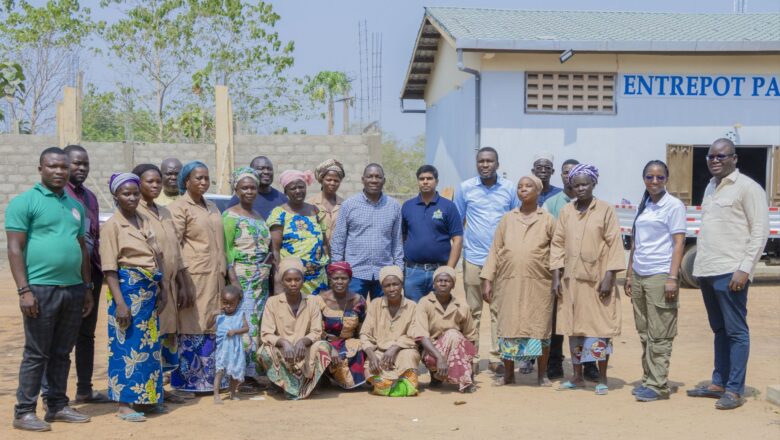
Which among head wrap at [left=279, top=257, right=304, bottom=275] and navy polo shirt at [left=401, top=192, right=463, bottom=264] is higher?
navy polo shirt at [left=401, top=192, right=463, bottom=264]

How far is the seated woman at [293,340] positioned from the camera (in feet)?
21.4

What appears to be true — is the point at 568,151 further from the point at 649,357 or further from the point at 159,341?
the point at 159,341

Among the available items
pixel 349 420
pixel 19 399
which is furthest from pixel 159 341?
pixel 349 420

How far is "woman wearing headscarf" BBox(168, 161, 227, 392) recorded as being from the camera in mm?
6387

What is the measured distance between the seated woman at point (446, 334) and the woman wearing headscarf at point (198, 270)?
1547 mm

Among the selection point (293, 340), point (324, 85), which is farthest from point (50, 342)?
point (324, 85)

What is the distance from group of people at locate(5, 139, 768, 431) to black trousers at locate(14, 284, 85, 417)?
0.02m

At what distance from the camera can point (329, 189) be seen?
721 cm

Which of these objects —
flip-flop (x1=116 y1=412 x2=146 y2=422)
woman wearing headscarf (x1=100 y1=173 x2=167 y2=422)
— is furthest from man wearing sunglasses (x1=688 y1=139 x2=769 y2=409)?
flip-flop (x1=116 y1=412 x2=146 y2=422)

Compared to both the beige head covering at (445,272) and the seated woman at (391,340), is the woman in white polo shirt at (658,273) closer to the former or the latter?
the beige head covering at (445,272)

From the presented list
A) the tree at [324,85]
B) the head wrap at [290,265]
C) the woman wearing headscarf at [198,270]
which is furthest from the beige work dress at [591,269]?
the tree at [324,85]

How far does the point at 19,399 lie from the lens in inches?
218

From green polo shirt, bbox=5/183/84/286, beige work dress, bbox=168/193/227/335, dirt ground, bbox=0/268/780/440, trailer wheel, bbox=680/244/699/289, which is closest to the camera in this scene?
green polo shirt, bbox=5/183/84/286

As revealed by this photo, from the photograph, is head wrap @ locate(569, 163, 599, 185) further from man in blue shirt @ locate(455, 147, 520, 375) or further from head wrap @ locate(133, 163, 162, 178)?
head wrap @ locate(133, 163, 162, 178)
